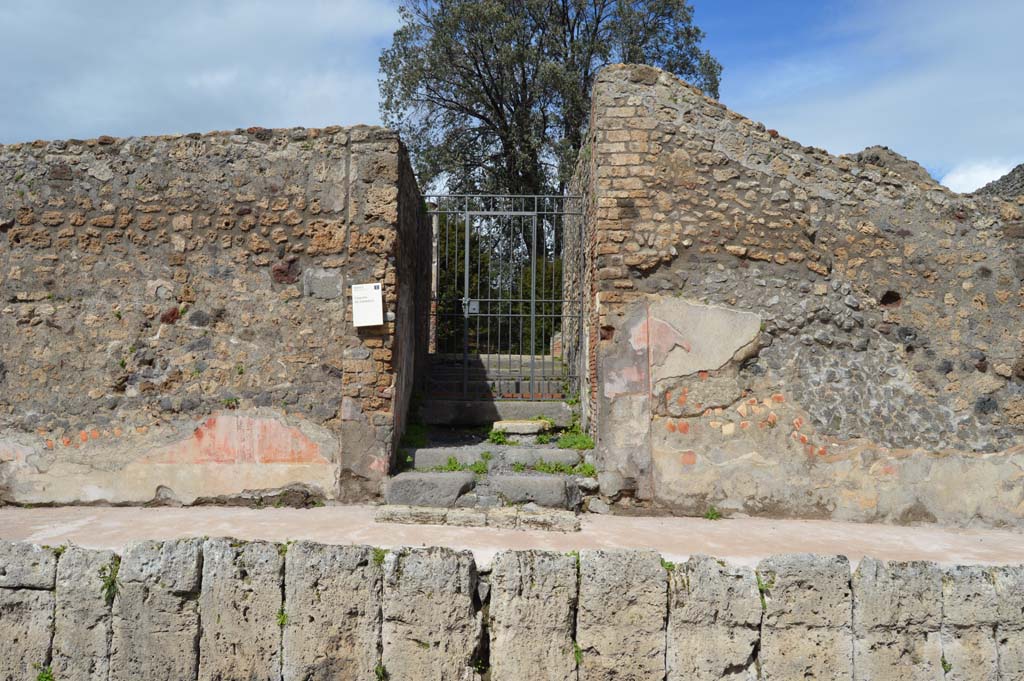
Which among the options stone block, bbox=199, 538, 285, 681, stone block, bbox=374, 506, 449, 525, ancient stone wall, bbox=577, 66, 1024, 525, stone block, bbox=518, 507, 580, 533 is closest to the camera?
stone block, bbox=199, 538, 285, 681

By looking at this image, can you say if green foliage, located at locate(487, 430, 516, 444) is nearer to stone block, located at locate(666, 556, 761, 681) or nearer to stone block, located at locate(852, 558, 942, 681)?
stone block, located at locate(666, 556, 761, 681)

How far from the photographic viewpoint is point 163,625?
3.32 m

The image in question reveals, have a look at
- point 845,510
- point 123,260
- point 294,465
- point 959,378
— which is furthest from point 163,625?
point 959,378

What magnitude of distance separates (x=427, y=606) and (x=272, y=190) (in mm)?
4288

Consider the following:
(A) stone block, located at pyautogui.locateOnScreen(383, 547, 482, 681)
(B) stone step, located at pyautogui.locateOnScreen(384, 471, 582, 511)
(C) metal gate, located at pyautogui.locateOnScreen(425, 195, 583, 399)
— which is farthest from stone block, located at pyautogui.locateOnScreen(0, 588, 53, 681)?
(C) metal gate, located at pyautogui.locateOnScreen(425, 195, 583, 399)

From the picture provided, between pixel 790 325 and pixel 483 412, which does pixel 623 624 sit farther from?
pixel 483 412

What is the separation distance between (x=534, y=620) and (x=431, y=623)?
46 cm

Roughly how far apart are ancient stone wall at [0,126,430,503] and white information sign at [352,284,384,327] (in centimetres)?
9

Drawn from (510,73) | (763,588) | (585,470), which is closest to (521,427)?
(585,470)

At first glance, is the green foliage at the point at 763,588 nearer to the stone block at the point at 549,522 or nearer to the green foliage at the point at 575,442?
the stone block at the point at 549,522

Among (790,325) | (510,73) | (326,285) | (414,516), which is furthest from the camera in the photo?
(510,73)

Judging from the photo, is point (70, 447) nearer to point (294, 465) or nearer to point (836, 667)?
point (294, 465)

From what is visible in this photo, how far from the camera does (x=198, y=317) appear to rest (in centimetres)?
627

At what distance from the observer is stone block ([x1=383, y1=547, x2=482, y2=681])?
3.23 m
